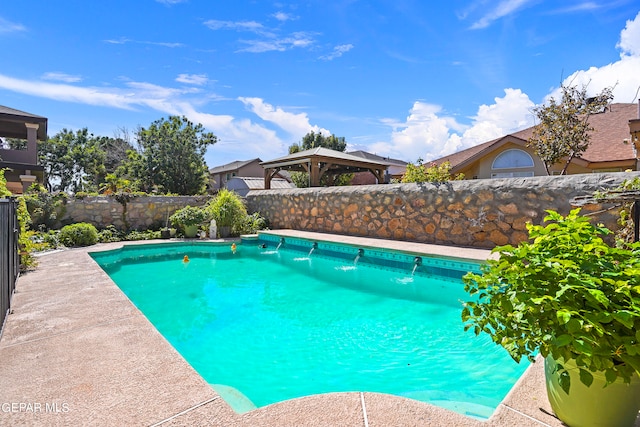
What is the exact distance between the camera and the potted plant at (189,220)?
11.4 m

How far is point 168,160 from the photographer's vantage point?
20.8 m

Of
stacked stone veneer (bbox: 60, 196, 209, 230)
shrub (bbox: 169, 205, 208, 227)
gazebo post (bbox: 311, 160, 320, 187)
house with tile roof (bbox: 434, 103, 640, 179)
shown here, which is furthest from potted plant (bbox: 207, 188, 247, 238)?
house with tile roof (bbox: 434, 103, 640, 179)

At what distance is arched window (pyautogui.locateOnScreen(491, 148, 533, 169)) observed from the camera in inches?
545

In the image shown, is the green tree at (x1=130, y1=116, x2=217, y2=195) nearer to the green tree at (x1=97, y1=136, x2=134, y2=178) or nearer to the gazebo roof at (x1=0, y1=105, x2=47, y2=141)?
the gazebo roof at (x1=0, y1=105, x2=47, y2=141)

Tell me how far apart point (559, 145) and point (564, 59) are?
12.5 feet

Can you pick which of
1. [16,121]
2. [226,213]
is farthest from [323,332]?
[16,121]

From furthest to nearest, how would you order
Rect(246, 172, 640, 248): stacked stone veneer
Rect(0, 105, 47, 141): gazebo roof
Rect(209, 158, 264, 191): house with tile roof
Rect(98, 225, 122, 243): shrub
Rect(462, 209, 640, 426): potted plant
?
Rect(209, 158, 264, 191): house with tile roof → Rect(0, 105, 47, 141): gazebo roof → Rect(98, 225, 122, 243): shrub → Rect(246, 172, 640, 248): stacked stone veneer → Rect(462, 209, 640, 426): potted plant

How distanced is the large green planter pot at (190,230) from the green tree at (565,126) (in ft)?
40.9

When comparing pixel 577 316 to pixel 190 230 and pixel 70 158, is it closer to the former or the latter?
pixel 190 230

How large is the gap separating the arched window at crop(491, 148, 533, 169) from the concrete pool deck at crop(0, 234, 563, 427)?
13.7 meters

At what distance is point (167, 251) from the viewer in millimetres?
10094

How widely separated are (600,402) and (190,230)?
11434mm

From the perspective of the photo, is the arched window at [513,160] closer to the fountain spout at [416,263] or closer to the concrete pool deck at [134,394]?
the fountain spout at [416,263]

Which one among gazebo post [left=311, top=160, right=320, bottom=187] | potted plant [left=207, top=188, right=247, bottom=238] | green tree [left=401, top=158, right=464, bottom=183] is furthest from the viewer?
gazebo post [left=311, top=160, right=320, bottom=187]
